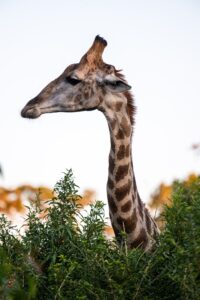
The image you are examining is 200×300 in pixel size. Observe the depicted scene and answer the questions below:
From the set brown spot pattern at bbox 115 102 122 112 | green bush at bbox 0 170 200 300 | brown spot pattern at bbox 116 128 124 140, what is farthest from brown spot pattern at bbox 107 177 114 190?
green bush at bbox 0 170 200 300

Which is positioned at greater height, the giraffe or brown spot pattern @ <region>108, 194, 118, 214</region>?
the giraffe

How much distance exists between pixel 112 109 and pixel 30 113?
0.78m

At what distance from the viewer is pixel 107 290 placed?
13.5ft

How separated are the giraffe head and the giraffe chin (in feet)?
0.06

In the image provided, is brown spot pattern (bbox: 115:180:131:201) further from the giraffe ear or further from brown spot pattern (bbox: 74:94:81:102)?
brown spot pattern (bbox: 74:94:81:102)

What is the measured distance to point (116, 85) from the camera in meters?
7.14

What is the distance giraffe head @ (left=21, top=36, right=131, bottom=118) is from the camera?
7.15 m

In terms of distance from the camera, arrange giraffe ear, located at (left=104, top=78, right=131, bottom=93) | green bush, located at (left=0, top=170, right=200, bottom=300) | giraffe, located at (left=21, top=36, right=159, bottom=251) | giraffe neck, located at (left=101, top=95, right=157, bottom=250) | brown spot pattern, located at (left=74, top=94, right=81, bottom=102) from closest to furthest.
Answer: green bush, located at (left=0, top=170, right=200, bottom=300) < giraffe neck, located at (left=101, top=95, right=157, bottom=250) < giraffe, located at (left=21, top=36, right=159, bottom=251) < giraffe ear, located at (left=104, top=78, right=131, bottom=93) < brown spot pattern, located at (left=74, top=94, right=81, bottom=102)

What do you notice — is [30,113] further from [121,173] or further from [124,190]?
[124,190]

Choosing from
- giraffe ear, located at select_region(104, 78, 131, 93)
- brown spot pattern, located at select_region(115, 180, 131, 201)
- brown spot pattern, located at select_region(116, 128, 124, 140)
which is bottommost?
brown spot pattern, located at select_region(115, 180, 131, 201)

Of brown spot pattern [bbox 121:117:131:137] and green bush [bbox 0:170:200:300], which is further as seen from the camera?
brown spot pattern [bbox 121:117:131:137]

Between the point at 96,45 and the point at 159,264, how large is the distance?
3763 millimetres

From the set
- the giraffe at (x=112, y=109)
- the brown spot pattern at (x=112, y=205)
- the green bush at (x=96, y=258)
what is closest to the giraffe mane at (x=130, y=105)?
the giraffe at (x=112, y=109)

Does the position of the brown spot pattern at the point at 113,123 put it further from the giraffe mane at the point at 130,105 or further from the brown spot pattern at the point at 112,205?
the brown spot pattern at the point at 112,205
